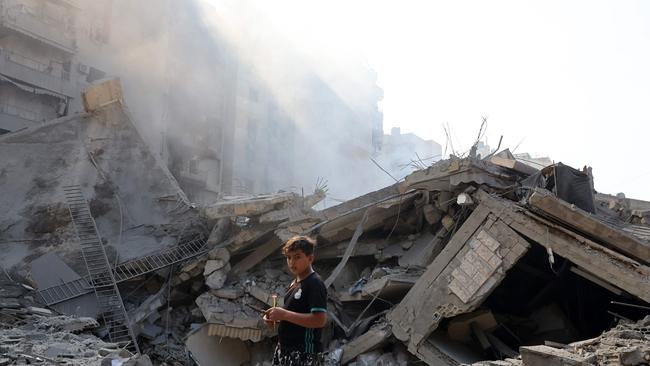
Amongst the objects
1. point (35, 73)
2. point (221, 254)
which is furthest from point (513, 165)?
point (35, 73)

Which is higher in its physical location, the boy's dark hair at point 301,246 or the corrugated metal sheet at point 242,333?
the boy's dark hair at point 301,246

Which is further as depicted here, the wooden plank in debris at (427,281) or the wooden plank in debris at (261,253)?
the wooden plank in debris at (261,253)

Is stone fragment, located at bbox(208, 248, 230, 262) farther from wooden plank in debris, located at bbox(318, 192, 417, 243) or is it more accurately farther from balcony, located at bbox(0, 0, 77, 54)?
balcony, located at bbox(0, 0, 77, 54)

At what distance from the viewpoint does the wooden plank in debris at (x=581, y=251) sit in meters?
6.52

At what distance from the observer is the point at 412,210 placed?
9516 mm

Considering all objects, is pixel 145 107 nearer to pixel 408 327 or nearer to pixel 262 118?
pixel 262 118

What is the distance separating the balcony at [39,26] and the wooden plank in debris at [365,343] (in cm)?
1881

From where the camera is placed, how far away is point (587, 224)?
6.96 m

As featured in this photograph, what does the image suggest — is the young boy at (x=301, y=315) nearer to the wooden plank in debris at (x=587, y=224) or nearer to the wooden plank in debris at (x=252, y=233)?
the wooden plank in debris at (x=587, y=224)

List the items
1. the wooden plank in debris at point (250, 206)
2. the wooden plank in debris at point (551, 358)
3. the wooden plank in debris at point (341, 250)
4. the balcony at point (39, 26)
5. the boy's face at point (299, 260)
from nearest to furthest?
the boy's face at point (299, 260) < the wooden plank in debris at point (551, 358) < the wooden plank in debris at point (250, 206) < the wooden plank in debris at point (341, 250) < the balcony at point (39, 26)

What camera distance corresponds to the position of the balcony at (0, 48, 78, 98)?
20.2m

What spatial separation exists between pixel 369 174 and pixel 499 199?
108 feet

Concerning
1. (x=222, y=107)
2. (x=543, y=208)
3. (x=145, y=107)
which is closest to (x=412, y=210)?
(x=543, y=208)

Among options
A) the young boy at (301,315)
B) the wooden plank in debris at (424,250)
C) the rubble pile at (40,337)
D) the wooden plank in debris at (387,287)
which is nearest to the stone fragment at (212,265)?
the rubble pile at (40,337)
